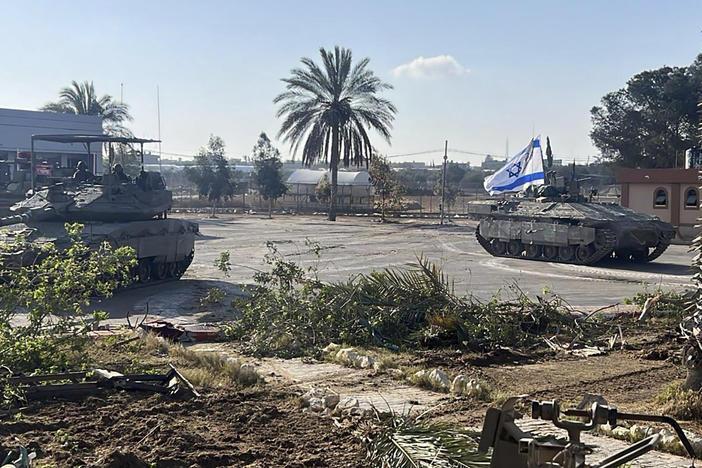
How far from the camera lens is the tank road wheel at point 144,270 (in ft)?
59.4

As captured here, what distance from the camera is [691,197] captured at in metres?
33.9

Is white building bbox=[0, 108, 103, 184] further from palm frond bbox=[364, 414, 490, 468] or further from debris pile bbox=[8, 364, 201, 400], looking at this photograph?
palm frond bbox=[364, 414, 490, 468]

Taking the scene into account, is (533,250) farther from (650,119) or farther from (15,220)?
(650,119)

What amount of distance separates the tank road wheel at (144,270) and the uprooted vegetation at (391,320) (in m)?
Result: 6.52

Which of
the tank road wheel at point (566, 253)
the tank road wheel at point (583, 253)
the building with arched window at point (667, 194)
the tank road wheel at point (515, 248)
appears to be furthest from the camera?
the building with arched window at point (667, 194)

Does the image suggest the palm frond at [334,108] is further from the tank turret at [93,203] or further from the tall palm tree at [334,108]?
the tank turret at [93,203]

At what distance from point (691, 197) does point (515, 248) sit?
1146cm

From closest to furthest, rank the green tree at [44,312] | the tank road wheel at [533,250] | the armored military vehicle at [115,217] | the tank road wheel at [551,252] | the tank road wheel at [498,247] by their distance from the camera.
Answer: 1. the green tree at [44,312]
2. the armored military vehicle at [115,217]
3. the tank road wheel at [551,252]
4. the tank road wheel at [533,250]
5. the tank road wheel at [498,247]

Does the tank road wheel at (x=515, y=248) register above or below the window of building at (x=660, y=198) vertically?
below

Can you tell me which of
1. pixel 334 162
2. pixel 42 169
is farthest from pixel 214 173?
pixel 42 169

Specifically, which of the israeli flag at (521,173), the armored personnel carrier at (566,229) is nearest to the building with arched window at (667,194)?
the israeli flag at (521,173)

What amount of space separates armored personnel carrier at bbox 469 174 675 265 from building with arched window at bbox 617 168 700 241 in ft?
28.0

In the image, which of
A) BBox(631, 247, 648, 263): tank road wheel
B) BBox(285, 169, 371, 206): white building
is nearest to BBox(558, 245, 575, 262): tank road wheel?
BBox(631, 247, 648, 263): tank road wheel

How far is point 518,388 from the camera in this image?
8414mm
